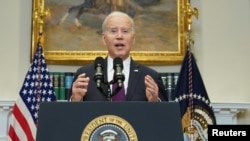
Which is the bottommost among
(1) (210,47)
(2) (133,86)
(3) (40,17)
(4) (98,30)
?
(2) (133,86)

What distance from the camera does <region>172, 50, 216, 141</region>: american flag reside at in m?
5.06

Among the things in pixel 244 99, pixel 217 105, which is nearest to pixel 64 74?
pixel 217 105

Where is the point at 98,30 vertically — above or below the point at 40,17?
below

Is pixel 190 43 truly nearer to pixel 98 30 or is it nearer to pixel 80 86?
pixel 98 30

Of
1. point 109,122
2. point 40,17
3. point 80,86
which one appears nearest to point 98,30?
point 40,17

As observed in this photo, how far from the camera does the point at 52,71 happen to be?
546cm

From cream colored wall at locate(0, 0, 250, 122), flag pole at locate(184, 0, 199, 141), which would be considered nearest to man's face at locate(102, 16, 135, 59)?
flag pole at locate(184, 0, 199, 141)

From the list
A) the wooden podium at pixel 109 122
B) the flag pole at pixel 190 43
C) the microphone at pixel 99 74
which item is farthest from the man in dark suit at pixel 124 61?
the flag pole at pixel 190 43

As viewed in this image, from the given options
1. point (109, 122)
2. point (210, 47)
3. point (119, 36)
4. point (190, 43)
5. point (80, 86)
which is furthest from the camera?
point (210, 47)

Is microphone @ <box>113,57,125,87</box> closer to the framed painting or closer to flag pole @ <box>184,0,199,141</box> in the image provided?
flag pole @ <box>184,0,199,141</box>

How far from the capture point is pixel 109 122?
6.11ft

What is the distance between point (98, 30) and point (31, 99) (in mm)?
1319

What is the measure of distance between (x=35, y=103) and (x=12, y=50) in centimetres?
96

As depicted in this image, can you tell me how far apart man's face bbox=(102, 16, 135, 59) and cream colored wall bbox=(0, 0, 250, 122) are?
9.31 feet
